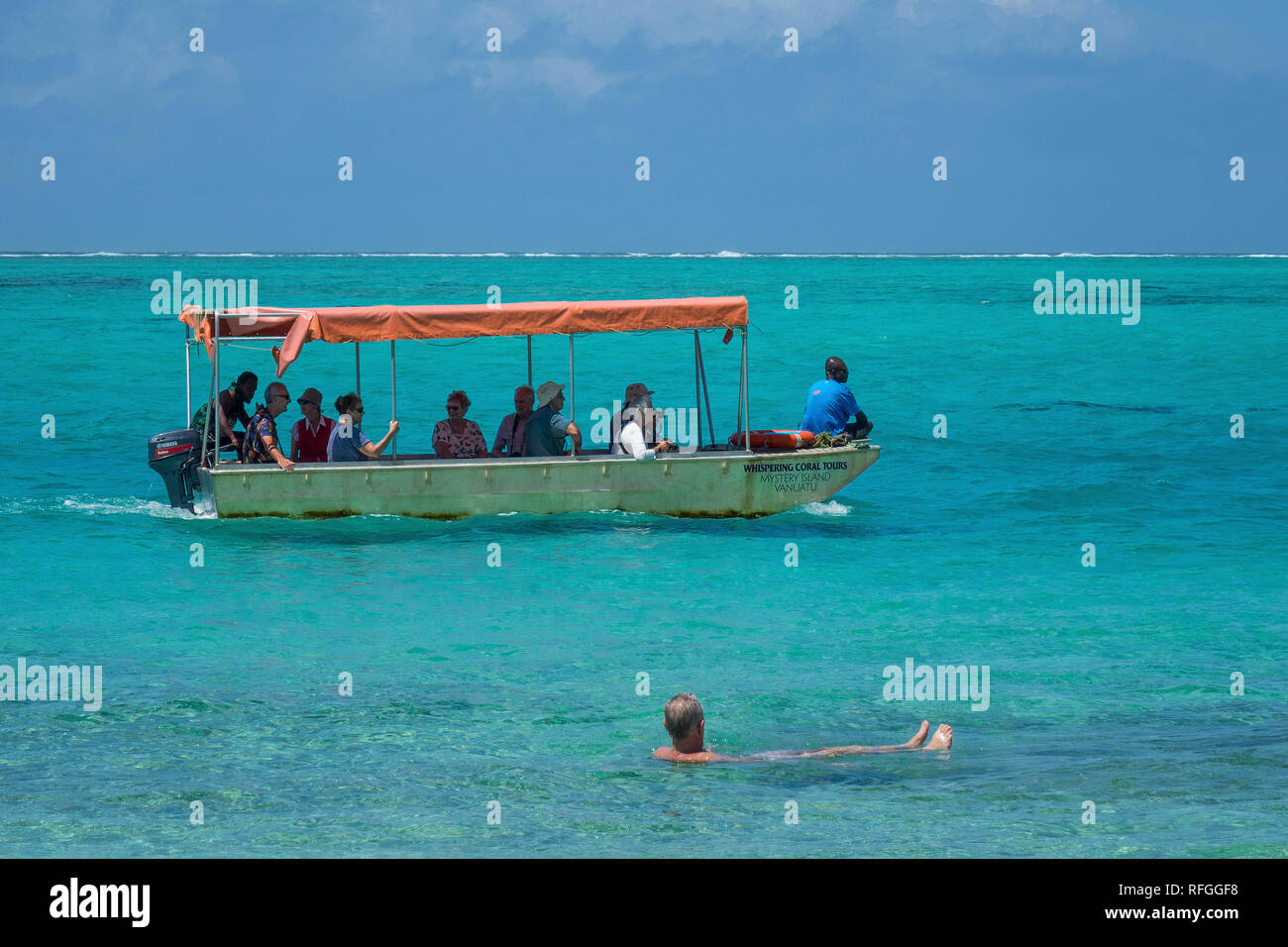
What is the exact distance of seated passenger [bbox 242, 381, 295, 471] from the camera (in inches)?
607

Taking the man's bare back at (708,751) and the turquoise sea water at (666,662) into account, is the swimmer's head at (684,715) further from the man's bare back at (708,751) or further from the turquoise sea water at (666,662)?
the turquoise sea water at (666,662)

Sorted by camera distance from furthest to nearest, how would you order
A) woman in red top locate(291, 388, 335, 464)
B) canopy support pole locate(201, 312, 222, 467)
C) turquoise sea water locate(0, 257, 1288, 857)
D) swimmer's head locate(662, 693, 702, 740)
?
woman in red top locate(291, 388, 335, 464)
canopy support pole locate(201, 312, 222, 467)
swimmer's head locate(662, 693, 702, 740)
turquoise sea water locate(0, 257, 1288, 857)

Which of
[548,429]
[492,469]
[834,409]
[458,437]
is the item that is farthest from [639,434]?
[834,409]

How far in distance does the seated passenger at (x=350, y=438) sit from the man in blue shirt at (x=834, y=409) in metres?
5.07

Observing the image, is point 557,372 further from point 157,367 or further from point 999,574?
point 999,574

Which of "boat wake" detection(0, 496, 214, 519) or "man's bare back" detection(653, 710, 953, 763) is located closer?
"man's bare back" detection(653, 710, 953, 763)

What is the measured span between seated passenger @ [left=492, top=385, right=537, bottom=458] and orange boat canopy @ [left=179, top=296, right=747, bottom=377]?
79 cm

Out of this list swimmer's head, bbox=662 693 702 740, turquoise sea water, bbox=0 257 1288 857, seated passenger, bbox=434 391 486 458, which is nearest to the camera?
turquoise sea water, bbox=0 257 1288 857

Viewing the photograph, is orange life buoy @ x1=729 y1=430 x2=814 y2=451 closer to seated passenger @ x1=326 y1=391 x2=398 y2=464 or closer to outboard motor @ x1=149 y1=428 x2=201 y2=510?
seated passenger @ x1=326 y1=391 x2=398 y2=464

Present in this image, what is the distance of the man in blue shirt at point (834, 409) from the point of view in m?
16.7

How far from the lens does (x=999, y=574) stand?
1466 centimetres

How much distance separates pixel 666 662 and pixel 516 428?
5.95 metres

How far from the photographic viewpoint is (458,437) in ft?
54.2

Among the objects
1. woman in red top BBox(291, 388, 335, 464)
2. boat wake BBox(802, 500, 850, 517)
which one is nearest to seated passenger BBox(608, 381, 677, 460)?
boat wake BBox(802, 500, 850, 517)
